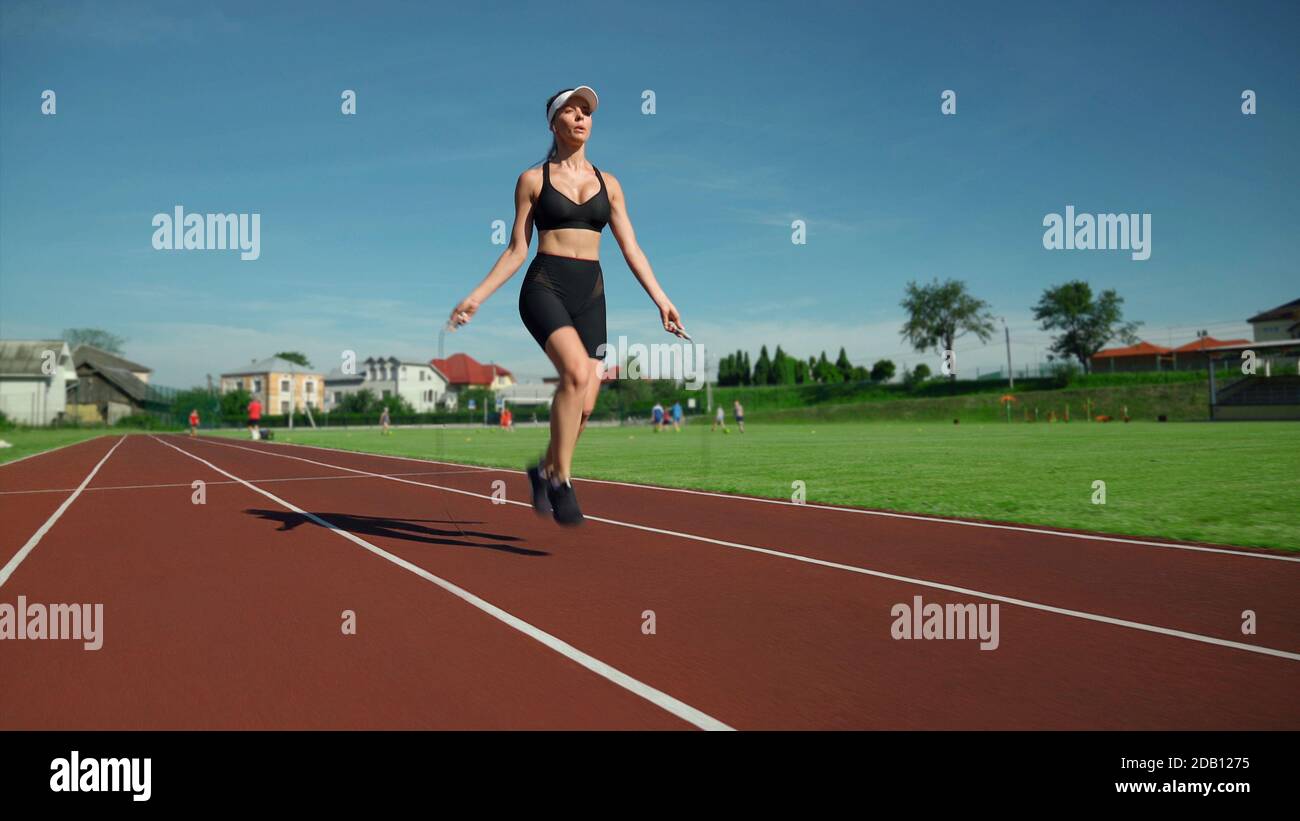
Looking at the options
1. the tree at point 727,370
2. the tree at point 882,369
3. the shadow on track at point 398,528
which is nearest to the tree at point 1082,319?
the tree at point 882,369

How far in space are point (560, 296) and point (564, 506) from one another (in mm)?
1701

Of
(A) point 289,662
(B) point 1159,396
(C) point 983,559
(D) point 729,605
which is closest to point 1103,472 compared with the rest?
(C) point 983,559

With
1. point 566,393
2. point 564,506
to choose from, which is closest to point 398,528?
point 564,506

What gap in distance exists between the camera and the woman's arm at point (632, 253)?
20.9 feet

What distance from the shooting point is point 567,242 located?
19.9ft

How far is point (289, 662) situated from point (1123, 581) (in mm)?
5074

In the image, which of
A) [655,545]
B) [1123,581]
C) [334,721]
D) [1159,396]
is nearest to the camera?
[334,721]

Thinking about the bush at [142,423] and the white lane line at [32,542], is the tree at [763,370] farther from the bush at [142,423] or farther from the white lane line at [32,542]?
the white lane line at [32,542]

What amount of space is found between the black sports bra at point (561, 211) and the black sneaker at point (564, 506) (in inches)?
81.0

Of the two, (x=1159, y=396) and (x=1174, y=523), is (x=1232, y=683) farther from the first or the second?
(x=1159, y=396)

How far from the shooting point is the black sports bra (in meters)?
5.97

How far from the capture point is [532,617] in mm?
4418

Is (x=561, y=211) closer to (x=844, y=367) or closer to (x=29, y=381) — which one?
(x=29, y=381)

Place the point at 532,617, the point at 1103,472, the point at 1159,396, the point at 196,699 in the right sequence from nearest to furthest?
the point at 196,699 < the point at 532,617 < the point at 1103,472 < the point at 1159,396
